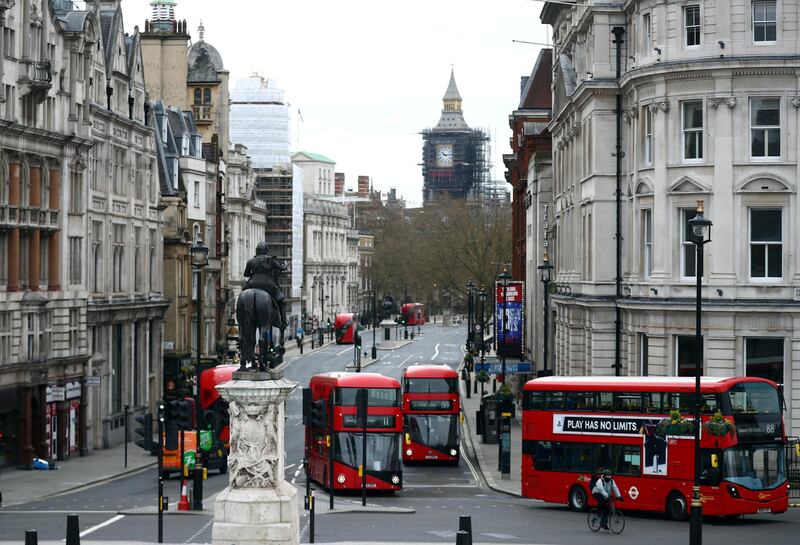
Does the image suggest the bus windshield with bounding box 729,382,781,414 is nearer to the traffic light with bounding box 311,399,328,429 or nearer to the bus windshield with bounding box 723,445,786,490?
the bus windshield with bounding box 723,445,786,490

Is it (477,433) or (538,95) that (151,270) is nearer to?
(477,433)

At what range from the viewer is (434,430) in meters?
58.0

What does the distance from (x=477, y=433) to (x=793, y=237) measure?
23.7m

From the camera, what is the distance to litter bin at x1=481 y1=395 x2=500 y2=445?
64.6 m

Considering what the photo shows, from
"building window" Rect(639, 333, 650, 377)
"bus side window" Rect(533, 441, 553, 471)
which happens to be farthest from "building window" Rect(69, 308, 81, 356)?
"bus side window" Rect(533, 441, 553, 471)

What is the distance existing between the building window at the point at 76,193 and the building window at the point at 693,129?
81.4 ft

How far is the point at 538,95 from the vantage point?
322 ft

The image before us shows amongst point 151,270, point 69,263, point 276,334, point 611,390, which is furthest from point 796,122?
point 276,334

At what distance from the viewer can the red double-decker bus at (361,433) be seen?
154 ft

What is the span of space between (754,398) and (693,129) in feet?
42.3

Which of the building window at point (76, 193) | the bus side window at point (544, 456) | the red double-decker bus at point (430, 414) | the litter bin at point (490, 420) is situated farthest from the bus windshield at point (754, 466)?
the building window at point (76, 193)

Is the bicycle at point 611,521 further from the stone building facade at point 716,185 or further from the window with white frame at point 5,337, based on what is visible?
the window with white frame at point 5,337

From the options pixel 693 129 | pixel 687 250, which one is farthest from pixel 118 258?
pixel 693 129

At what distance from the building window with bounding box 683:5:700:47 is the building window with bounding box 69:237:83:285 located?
25.6 m
